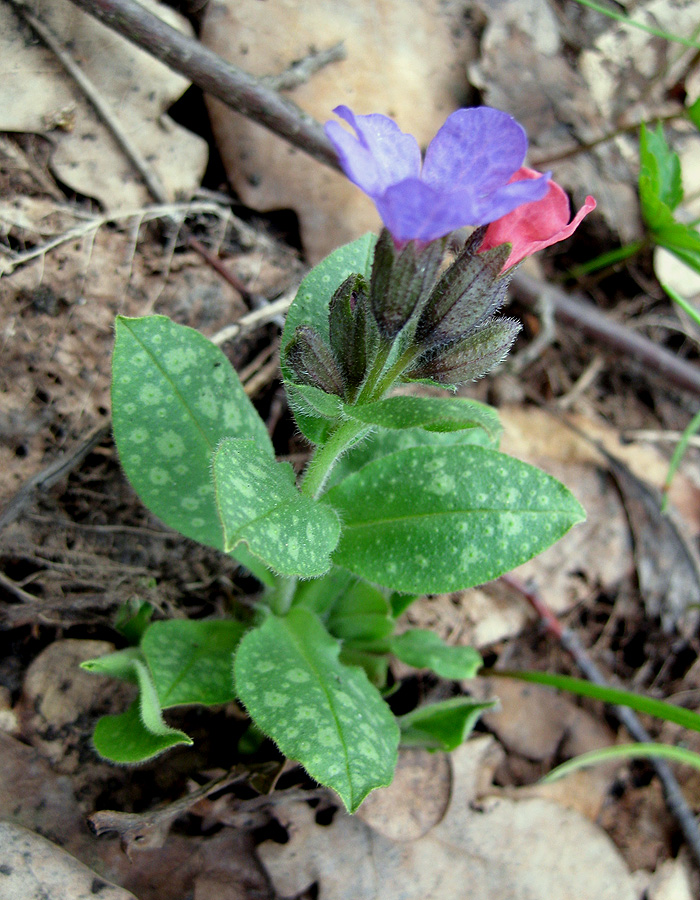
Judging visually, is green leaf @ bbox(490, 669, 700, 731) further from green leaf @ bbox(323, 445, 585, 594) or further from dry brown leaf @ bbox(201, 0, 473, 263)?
dry brown leaf @ bbox(201, 0, 473, 263)

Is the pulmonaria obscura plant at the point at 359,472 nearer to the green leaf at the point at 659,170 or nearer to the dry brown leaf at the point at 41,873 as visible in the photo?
the dry brown leaf at the point at 41,873

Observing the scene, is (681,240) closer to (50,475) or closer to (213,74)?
(213,74)

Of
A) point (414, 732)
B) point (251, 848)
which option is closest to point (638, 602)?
point (414, 732)

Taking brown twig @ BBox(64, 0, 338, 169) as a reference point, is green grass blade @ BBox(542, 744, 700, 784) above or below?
below

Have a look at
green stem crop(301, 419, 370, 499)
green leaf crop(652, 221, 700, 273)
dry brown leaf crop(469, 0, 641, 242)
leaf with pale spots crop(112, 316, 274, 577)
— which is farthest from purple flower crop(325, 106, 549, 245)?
dry brown leaf crop(469, 0, 641, 242)

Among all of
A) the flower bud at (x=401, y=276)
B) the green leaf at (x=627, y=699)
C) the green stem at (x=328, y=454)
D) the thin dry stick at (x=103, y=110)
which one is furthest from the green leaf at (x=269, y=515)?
the thin dry stick at (x=103, y=110)

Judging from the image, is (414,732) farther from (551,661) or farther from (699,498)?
(699,498)

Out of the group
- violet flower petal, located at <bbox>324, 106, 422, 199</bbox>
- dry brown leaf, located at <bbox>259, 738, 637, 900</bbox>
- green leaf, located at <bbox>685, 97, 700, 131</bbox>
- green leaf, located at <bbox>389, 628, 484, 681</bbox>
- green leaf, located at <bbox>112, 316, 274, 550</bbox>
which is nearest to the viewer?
violet flower petal, located at <bbox>324, 106, 422, 199</bbox>
